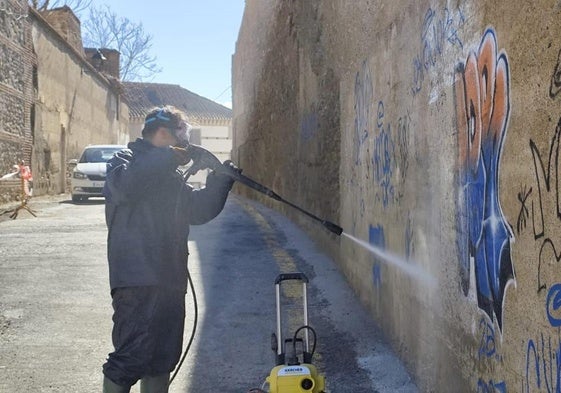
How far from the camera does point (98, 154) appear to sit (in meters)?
19.4

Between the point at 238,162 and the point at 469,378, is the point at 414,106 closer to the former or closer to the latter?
the point at 469,378

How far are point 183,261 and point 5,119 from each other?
15.2 metres

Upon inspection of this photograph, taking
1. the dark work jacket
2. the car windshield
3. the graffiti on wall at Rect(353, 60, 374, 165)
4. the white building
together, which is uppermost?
the white building

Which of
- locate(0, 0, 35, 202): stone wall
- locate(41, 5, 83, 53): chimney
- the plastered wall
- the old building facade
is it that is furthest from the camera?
locate(41, 5, 83, 53): chimney

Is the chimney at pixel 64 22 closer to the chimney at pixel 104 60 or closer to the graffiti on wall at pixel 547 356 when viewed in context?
the chimney at pixel 104 60

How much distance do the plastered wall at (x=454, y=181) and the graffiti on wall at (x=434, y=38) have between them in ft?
0.04

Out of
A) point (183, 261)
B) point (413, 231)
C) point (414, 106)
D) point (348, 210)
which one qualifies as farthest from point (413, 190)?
point (348, 210)

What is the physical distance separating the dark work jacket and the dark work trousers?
63 mm

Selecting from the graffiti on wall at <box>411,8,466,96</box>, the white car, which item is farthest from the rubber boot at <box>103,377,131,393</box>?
the white car

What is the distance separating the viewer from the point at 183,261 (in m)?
3.53

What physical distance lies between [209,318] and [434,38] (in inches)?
126

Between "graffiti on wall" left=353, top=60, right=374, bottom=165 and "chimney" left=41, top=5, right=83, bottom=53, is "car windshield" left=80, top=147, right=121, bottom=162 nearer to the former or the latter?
"chimney" left=41, top=5, right=83, bottom=53

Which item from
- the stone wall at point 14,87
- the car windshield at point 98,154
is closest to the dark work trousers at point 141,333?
the stone wall at point 14,87

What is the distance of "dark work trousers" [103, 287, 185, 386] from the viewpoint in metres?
3.34
